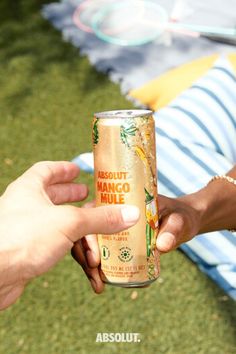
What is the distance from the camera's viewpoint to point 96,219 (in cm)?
168

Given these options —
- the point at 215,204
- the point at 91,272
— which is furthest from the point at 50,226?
the point at 215,204

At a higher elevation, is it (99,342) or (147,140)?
(147,140)

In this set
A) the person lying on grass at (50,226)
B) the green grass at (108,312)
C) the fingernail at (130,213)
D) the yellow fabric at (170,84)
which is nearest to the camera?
the person lying on grass at (50,226)

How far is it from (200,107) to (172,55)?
1.68 metres

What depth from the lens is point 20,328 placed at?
10.4 ft

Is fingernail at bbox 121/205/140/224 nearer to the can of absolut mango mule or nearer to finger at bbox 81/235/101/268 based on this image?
the can of absolut mango mule

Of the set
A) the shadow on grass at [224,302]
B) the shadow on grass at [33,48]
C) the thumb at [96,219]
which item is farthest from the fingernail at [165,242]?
the shadow on grass at [33,48]

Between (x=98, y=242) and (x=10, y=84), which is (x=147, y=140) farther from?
(x=10, y=84)

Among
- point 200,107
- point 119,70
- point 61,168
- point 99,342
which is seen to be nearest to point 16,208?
point 61,168

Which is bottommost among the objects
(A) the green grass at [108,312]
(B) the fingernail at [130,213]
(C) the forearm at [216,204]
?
(A) the green grass at [108,312]

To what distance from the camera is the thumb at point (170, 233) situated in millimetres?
1867

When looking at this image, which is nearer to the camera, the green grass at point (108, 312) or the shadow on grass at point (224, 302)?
the green grass at point (108, 312)

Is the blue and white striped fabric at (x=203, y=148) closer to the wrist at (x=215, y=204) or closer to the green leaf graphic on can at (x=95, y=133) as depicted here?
the wrist at (x=215, y=204)

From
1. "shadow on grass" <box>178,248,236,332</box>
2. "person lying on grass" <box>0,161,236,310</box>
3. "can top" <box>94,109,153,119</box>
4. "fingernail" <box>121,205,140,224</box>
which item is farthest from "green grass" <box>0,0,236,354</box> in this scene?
"can top" <box>94,109,153,119</box>
